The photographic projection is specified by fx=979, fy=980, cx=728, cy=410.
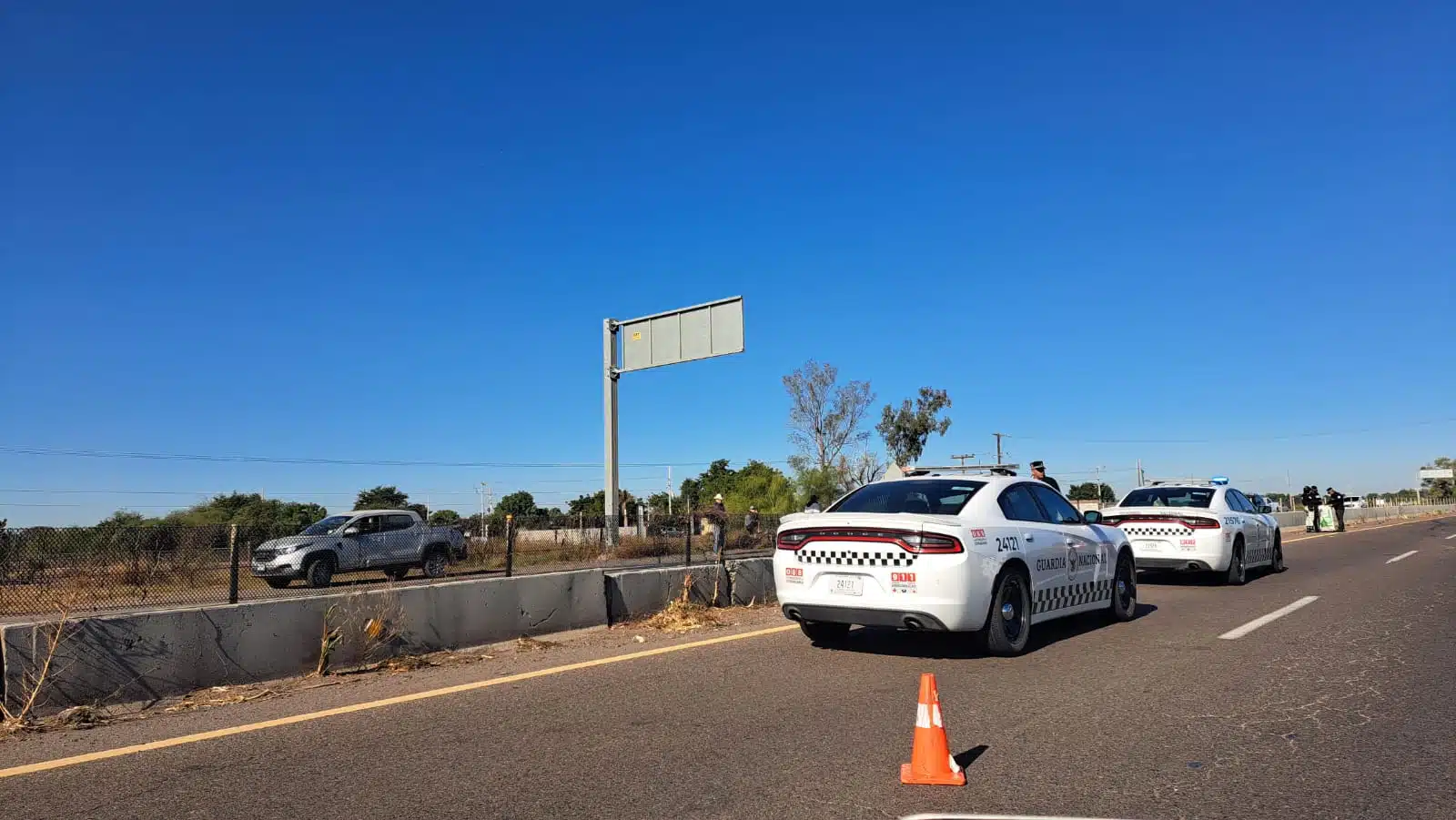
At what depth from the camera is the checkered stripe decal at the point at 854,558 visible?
Result: 7.13m

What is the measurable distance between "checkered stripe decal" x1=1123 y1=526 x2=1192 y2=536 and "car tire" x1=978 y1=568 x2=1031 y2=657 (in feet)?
19.2

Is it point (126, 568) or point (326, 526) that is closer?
point (126, 568)

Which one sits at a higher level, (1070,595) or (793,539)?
(793,539)

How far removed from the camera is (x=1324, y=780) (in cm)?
431

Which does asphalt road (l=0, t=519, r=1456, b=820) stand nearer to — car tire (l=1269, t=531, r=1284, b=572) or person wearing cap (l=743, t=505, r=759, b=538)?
car tire (l=1269, t=531, r=1284, b=572)

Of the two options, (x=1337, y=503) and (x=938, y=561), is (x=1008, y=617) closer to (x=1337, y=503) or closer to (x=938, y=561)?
(x=938, y=561)

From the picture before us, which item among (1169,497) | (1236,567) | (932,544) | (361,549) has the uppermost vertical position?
(1169,497)

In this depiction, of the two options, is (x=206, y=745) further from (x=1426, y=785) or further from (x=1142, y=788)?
(x=1426, y=785)

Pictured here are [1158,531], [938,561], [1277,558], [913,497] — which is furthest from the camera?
[1277,558]

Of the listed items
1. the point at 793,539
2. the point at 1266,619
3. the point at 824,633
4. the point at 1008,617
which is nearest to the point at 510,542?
the point at 824,633

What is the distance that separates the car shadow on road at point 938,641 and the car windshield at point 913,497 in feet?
3.41

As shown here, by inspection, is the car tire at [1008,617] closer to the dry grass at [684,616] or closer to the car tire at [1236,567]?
the dry grass at [684,616]

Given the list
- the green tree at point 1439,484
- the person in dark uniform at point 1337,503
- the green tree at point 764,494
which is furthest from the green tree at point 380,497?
the green tree at point 1439,484

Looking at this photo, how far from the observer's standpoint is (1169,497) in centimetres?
1380
